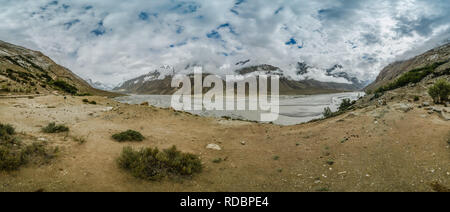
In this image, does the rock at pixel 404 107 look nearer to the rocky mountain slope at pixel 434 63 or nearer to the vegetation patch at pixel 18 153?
the rocky mountain slope at pixel 434 63

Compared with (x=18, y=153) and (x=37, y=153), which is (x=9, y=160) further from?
(x=37, y=153)

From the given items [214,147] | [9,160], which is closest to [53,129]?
[9,160]

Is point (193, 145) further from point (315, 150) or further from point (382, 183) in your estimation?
point (382, 183)

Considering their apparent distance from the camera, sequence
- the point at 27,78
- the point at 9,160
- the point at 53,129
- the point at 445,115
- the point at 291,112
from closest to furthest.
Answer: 1. the point at 9,160
2. the point at 53,129
3. the point at 445,115
4. the point at 27,78
5. the point at 291,112

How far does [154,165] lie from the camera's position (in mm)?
8422

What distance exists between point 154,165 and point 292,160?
6673mm

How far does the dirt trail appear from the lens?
7.02m

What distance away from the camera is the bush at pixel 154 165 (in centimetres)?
774

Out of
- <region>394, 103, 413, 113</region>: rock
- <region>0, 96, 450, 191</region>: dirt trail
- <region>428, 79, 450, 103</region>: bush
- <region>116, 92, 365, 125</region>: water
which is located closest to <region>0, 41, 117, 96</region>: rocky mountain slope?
<region>0, 96, 450, 191</region>: dirt trail

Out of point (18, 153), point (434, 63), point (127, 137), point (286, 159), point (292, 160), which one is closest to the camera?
point (18, 153)

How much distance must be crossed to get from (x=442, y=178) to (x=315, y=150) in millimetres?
5258

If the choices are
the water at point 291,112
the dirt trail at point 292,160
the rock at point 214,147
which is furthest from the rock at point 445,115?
the water at point 291,112

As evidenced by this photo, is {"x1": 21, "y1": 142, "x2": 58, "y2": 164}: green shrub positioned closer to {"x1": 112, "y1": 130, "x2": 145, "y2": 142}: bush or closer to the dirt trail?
the dirt trail
